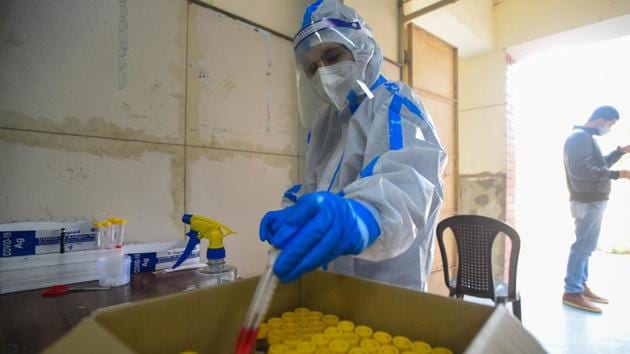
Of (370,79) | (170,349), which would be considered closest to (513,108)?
(370,79)

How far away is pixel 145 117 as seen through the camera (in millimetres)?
1233

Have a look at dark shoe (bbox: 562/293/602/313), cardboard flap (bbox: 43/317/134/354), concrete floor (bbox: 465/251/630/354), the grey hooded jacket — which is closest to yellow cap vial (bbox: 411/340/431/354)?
cardboard flap (bbox: 43/317/134/354)

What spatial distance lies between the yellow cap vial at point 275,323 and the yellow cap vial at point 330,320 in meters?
0.09

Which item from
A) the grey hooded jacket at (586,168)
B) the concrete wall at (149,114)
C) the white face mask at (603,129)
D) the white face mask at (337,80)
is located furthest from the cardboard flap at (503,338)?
the white face mask at (603,129)

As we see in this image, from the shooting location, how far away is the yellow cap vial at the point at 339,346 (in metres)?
0.52

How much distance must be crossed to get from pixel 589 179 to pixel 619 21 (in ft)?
4.05

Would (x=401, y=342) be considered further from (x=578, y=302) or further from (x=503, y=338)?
(x=578, y=302)

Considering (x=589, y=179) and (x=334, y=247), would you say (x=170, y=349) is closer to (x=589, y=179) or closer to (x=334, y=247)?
(x=334, y=247)

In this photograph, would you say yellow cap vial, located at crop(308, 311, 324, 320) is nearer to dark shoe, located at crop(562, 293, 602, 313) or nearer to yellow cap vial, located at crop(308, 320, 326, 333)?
yellow cap vial, located at crop(308, 320, 326, 333)

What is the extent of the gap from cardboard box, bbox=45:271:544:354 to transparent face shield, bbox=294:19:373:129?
1.92 ft

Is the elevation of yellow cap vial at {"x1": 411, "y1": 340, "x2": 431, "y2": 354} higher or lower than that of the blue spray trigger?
lower

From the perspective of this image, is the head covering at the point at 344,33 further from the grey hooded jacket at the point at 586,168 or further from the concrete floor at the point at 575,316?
the grey hooded jacket at the point at 586,168

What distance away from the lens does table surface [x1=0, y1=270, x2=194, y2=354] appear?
0.58 metres

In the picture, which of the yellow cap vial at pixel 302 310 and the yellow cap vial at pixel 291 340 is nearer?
the yellow cap vial at pixel 291 340
